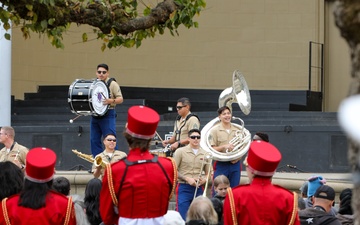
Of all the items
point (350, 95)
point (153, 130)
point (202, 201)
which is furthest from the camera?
point (202, 201)

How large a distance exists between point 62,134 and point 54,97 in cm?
273

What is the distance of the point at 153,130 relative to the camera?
5340 mm

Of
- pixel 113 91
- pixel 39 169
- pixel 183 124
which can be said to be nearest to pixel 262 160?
pixel 39 169

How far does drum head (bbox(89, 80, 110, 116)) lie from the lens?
40.4 feet

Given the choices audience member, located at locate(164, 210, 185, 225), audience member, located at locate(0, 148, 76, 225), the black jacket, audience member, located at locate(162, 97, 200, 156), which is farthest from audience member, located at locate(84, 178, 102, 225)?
audience member, located at locate(162, 97, 200, 156)

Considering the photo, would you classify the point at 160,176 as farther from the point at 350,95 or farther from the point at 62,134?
the point at 62,134

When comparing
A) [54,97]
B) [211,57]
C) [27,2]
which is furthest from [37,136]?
[27,2]

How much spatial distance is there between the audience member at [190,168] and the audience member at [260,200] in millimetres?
5221

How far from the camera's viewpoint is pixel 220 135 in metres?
11.3

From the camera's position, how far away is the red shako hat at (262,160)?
550 cm

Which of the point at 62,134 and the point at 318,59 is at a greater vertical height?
the point at 318,59

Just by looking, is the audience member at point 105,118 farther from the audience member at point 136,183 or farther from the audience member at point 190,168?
the audience member at point 136,183

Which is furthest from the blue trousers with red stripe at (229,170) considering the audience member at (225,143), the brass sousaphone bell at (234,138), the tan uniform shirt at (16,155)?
the tan uniform shirt at (16,155)

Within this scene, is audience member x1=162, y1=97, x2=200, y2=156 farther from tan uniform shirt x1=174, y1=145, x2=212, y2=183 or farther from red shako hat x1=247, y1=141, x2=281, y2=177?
red shako hat x1=247, y1=141, x2=281, y2=177
